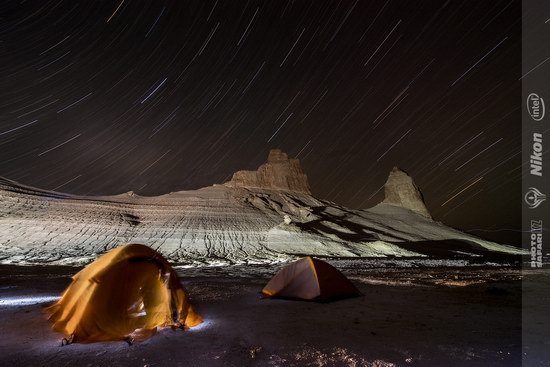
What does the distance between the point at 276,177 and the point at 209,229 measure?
51.7 m

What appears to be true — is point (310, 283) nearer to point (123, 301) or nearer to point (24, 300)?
point (123, 301)

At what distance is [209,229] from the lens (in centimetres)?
5250

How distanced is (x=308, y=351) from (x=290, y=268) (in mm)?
5790

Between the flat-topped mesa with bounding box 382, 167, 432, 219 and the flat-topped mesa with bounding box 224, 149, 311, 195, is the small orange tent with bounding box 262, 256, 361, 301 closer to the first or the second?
the flat-topped mesa with bounding box 382, 167, 432, 219

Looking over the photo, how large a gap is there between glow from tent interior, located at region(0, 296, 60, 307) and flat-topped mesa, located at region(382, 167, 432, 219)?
292 feet

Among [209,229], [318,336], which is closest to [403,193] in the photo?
[209,229]

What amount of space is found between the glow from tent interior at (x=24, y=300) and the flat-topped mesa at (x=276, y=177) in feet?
276

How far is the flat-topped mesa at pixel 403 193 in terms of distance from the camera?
90.2 metres

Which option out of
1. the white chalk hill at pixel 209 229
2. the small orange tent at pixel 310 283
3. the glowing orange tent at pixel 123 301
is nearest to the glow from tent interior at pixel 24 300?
the glowing orange tent at pixel 123 301

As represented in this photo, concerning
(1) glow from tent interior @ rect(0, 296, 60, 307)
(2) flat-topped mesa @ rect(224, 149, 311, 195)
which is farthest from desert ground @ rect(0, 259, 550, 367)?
(2) flat-topped mesa @ rect(224, 149, 311, 195)

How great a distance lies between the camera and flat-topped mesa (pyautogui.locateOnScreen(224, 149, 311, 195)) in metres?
99.4

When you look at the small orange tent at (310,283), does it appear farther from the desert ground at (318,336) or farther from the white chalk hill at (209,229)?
the white chalk hill at (209,229)

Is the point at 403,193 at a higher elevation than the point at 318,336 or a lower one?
higher

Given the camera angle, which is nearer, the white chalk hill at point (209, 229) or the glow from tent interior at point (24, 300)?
the glow from tent interior at point (24, 300)
